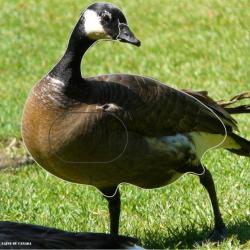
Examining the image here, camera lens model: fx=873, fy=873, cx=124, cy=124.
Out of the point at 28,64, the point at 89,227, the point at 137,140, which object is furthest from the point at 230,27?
the point at 137,140

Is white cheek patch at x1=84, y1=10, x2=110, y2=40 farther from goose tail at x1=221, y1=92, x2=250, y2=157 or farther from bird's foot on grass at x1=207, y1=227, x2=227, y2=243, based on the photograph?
bird's foot on grass at x1=207, y1=227, x2=227, y2=243

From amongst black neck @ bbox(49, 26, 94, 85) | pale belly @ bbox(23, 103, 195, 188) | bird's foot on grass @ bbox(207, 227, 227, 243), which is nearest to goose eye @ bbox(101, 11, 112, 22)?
black neck @ bbox(49, 26, 94, 85)

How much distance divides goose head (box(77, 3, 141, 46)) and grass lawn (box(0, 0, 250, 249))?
166cm

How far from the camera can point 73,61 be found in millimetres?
Answer: 5793

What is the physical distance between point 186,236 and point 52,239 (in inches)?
63.9

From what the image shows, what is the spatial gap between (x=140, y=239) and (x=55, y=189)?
77.8 inches

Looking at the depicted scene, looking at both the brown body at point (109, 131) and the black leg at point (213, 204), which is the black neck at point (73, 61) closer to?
the brown body at point (109, 131)

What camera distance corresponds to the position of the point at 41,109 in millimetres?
5582

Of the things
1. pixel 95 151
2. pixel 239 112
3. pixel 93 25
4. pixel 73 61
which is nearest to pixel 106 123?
pixel 95 151

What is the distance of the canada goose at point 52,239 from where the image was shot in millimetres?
4977

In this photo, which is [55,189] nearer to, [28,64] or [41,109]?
[41,109]

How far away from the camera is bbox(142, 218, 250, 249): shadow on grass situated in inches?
249

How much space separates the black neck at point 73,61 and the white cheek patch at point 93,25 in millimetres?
97

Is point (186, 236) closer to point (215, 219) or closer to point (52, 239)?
point (215, 219)
